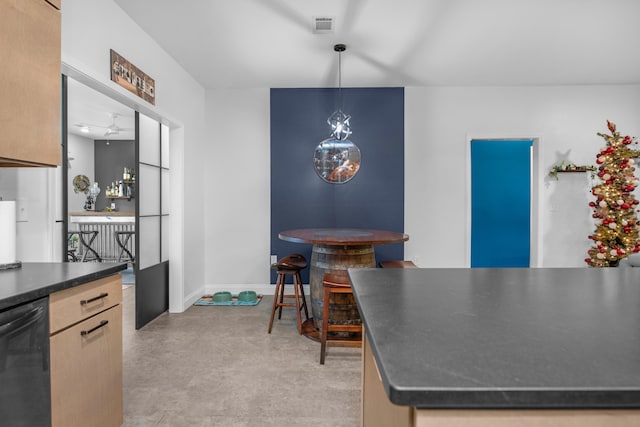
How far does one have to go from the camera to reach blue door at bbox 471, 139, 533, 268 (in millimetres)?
5926

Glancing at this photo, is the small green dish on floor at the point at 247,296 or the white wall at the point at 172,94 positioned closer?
the white wall at the point at 172,94

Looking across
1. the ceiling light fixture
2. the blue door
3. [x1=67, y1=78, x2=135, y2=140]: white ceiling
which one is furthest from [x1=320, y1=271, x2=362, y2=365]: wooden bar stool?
the blue door

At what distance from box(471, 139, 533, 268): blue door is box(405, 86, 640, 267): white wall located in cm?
154

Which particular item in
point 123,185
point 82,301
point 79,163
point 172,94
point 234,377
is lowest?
point 234,377

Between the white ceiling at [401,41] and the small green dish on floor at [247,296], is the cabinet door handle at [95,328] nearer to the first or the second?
the white ceiling at [401,41]

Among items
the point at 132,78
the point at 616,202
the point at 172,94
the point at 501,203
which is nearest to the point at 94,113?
the point at 172,94

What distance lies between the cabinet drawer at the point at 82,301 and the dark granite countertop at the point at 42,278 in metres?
0.03

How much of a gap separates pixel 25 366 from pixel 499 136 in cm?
478

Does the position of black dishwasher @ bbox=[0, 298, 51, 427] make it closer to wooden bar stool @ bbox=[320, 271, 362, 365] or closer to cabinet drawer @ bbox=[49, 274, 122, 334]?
cabinet drawer @ bbox=[49, 274, 122, 334]

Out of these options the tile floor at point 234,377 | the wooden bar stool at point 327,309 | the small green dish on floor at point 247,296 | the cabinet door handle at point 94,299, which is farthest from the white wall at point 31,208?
the small green dish on floor at point 247,296

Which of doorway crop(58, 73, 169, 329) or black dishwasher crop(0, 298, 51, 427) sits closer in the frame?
black dishwasher crop(0, 298, 51, 427)

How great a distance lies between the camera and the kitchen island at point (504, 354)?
1.48 feet

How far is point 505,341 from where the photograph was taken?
0.61 m

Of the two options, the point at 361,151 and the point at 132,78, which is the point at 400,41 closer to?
the point at 361,151
